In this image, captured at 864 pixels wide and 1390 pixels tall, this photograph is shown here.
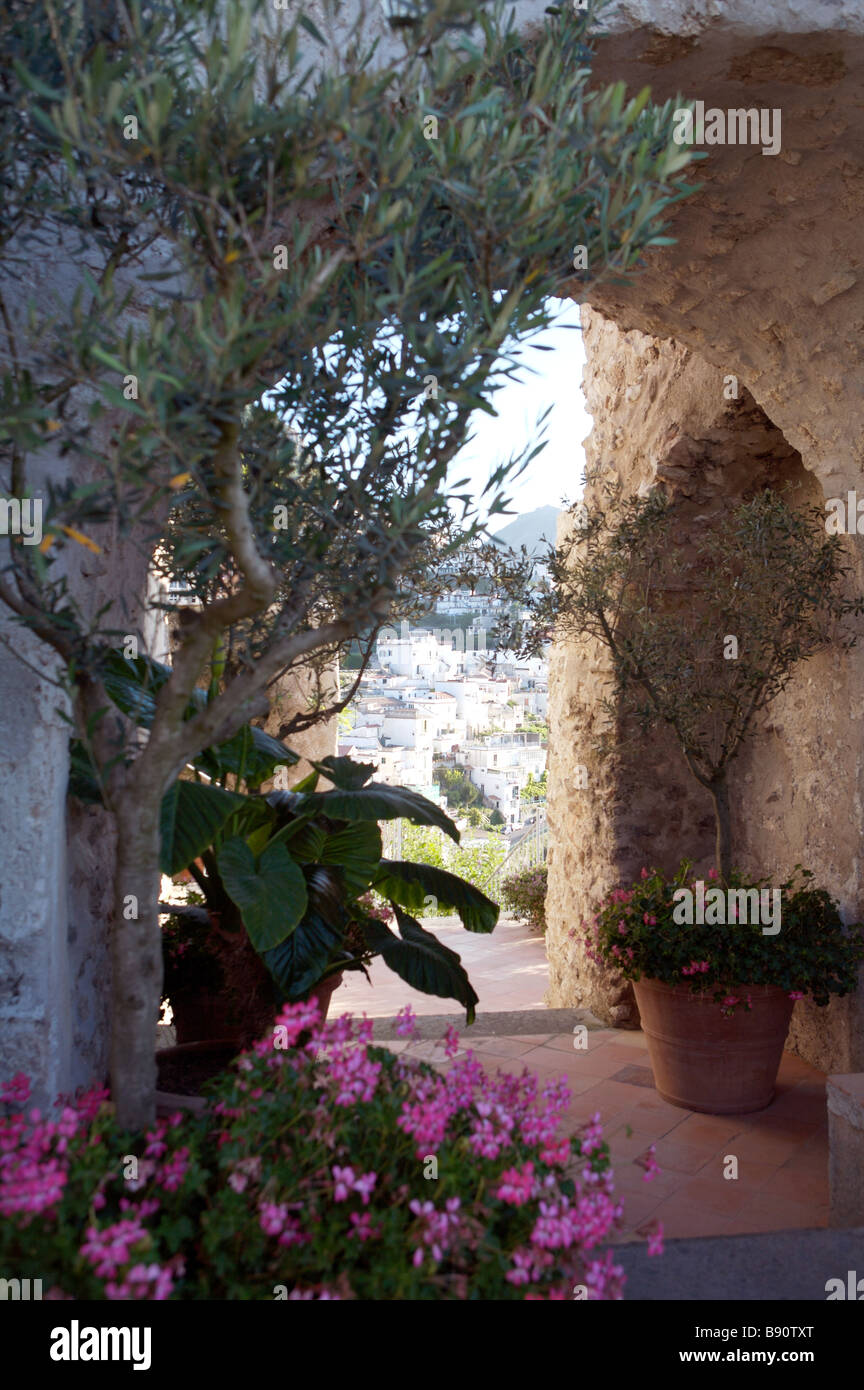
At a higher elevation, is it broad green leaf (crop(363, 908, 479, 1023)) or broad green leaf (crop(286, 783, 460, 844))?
broad green leaf (crop(286, 783, 460, 844))

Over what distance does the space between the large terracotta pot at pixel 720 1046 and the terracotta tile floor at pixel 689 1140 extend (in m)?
0.07

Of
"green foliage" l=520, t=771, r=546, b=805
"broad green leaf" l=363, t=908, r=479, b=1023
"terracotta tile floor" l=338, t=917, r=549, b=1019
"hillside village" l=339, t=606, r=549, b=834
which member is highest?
"hillside village" l=339, t=606, r=549, b=834

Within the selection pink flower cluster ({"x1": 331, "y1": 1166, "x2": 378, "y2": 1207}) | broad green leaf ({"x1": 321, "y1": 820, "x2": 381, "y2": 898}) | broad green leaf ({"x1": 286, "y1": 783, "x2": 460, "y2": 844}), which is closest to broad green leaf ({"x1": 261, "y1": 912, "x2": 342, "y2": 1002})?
broad green leaf ({"x1": 321, "y1": 820, "x2": 381, "y2": 898})

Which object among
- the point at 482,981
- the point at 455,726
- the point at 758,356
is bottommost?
the point at 482,981

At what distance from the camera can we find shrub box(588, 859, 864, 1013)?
11.5ft

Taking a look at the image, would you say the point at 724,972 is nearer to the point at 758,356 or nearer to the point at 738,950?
the point at 738,950

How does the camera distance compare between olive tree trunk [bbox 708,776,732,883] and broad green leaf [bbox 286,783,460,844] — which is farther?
olive tree trunk [bbox 708,776,732,883]

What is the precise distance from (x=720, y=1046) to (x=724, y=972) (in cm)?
33

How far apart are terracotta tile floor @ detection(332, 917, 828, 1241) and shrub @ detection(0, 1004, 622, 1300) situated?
70 cm

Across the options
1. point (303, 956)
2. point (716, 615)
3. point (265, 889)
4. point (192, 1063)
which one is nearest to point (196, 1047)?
point (192, 1063)

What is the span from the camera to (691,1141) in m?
3.47

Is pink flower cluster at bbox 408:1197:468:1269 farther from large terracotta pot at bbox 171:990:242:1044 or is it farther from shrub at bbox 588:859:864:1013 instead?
shrub at bbox 588:859:864:1013

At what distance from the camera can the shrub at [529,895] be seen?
8.75 m
